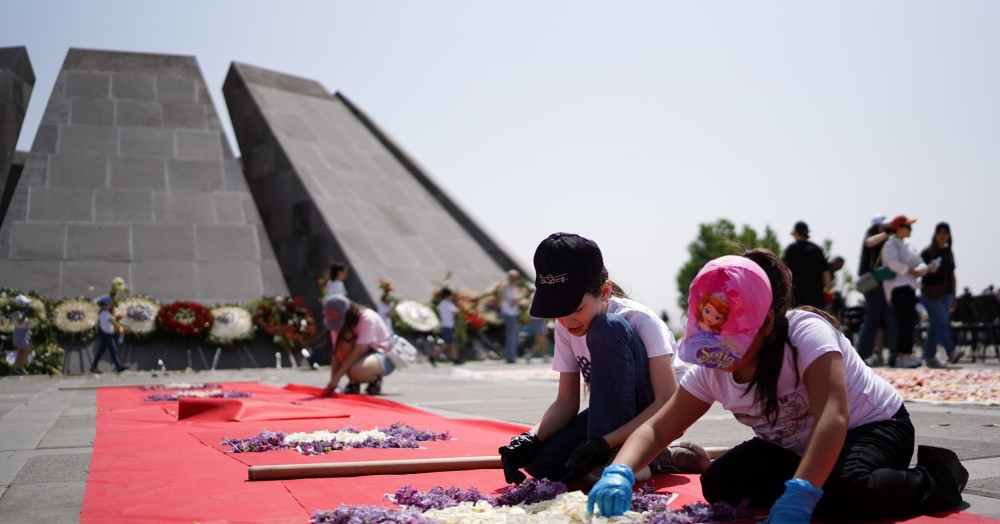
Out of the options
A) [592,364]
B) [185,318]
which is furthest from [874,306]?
[185,318]

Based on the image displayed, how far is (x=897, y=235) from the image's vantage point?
36.4ft

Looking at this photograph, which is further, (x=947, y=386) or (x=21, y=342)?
(x=21, y=342)

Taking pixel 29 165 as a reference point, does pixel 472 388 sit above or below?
below

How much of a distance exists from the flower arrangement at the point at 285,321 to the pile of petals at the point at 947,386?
1090cm

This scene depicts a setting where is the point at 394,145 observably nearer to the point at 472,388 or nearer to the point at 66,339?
the point at 66,339

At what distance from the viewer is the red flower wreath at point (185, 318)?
16.6 m

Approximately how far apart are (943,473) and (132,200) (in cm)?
1960

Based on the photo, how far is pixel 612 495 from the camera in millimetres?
2828

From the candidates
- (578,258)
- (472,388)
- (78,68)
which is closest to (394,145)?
(78,68)

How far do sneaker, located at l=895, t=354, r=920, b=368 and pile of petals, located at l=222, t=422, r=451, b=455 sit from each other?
24.8 feet

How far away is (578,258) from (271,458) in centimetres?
204

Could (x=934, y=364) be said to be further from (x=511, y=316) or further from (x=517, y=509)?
(x=517, y=509)

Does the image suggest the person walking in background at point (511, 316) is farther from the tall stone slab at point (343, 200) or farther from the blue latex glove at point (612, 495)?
the blue latex glove at point (612, 495)

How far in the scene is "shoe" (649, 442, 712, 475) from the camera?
399 centimetres
